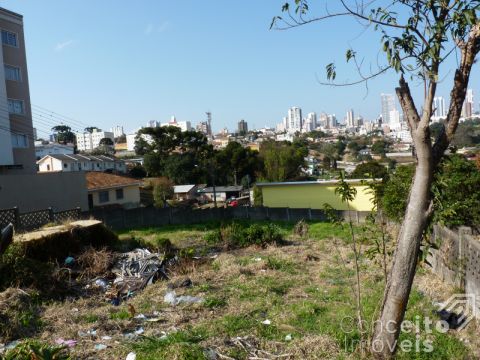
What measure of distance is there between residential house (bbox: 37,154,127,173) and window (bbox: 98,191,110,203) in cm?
1152

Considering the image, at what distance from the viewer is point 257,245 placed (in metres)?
11.5

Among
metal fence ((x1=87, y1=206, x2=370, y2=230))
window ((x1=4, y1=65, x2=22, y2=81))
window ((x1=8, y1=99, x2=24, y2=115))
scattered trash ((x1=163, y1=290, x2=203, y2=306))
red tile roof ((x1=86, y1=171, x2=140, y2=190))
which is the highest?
window ((x1=4, y1=65, x2=22, y2=81))

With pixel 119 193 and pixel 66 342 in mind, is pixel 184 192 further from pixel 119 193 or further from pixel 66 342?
pixel 66 342

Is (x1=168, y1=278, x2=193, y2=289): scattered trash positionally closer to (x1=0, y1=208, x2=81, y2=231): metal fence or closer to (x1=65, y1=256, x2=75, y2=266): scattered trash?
(x1=65, y1=256, x2=75, y2=266): scattered trash

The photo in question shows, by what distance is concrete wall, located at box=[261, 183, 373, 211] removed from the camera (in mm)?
22766

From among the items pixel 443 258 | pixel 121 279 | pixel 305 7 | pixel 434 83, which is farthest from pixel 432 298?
pixel 121 279

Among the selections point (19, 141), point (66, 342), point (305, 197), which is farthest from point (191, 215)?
point (66, 342)

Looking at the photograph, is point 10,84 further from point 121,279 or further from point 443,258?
point 443,258

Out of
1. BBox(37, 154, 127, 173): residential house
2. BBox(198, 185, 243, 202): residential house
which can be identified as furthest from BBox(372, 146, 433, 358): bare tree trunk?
BBox(37, 154, 127, 173): residential house

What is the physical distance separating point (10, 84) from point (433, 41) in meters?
24.2

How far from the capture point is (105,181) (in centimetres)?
3188

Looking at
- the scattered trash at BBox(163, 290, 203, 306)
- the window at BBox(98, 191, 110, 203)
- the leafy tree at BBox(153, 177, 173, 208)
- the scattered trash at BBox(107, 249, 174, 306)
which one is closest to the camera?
the scattered trash at BBox(163, 290, 203, 306)

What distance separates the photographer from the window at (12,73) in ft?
74.1

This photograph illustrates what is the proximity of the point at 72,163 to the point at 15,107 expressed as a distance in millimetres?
22604
